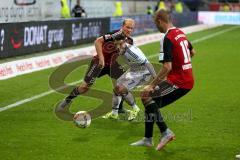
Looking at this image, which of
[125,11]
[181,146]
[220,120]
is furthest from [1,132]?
[125,11]

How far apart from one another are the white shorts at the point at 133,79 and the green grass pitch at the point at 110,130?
0.74m

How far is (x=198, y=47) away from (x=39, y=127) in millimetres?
19157

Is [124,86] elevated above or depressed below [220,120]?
above

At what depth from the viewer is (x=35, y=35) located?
853 inches

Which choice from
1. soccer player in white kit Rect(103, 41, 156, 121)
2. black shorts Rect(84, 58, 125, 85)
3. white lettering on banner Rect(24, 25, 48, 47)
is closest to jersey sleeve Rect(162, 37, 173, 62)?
soccer player in white kit Rect(103, 41, 156, 121)

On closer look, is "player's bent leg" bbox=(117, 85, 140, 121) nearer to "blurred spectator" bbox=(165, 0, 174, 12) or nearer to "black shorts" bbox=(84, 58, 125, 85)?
"black shorts" bbox=(84, 58, 125, 85)

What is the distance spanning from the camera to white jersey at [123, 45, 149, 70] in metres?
10.4

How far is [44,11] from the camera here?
24.5 m

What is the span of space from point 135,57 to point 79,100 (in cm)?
311

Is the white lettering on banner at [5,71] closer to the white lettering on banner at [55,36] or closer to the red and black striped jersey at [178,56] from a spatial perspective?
the white lettering on banner at [55,36]

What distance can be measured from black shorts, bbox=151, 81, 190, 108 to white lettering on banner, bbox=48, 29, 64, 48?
14692mm

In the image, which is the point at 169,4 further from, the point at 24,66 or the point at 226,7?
the point at 24,66

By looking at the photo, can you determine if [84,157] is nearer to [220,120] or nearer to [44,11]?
[220,120]

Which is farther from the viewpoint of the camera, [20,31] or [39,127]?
[20,31]
